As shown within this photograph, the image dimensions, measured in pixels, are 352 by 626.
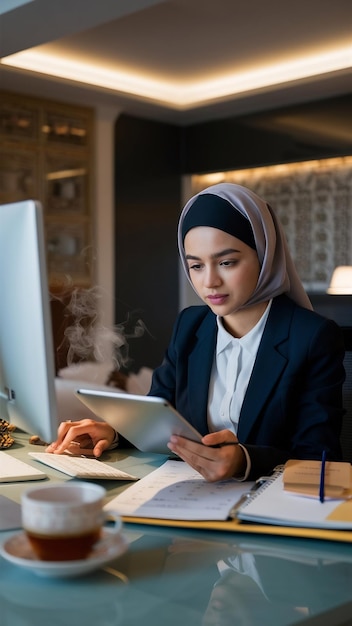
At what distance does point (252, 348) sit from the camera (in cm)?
188

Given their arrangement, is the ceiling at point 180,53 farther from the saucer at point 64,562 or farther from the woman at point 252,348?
the saucer at point 64,562

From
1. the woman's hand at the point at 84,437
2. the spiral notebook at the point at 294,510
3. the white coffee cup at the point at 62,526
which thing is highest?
the white coffee cup at the point at 62,526

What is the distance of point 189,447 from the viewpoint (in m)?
1.35

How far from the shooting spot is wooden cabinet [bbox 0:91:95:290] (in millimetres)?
6277

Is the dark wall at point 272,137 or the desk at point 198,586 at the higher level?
the dark wall at point 272,137

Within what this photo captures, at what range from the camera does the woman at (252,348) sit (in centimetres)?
175

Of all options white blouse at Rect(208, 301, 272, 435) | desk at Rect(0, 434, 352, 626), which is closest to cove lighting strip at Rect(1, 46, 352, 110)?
white blouse at Rect(208, 301, 272, 435)

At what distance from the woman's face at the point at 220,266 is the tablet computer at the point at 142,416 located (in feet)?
1.40

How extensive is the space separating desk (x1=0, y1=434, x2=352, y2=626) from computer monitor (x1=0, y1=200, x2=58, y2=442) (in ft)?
0.64

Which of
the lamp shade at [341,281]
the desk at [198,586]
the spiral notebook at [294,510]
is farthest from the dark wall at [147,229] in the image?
the desk at [198,586]

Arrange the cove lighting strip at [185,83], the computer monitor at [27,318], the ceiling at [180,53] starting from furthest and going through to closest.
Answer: the cove lighting strip at [185,83], the ceiling at [180,53], the computer monitor at [27,318]

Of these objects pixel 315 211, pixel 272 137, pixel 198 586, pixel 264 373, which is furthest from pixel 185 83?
pixel 198 586

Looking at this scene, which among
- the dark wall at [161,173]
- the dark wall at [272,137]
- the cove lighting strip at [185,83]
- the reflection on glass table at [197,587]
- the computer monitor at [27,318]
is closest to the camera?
the reflection on glass table at [197,587]

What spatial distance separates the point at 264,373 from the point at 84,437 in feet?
1.43
